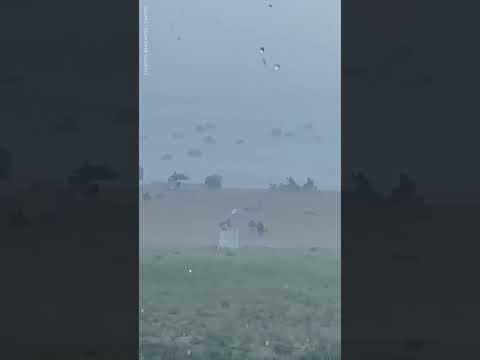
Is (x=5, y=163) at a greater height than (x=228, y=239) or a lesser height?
greater

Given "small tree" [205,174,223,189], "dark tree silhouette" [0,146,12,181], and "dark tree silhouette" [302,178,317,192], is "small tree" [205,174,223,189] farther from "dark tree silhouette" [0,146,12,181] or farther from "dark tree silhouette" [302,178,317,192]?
"dark tree silhouette" [0,146,12,181]

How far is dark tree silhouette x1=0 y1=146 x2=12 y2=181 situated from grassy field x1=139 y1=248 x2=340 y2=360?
4.04 metres

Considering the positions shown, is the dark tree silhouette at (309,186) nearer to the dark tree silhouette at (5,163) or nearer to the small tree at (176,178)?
the small tree at (176,178)

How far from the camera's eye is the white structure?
22.9ft

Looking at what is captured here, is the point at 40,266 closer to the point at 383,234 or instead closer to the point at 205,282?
the point at 383,234

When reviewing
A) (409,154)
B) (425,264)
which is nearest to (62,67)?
(409,154)

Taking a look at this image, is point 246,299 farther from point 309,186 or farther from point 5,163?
point 5,163

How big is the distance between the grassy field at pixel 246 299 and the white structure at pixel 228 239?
0.09m

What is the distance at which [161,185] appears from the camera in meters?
6.75

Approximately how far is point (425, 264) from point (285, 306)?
4.75 m

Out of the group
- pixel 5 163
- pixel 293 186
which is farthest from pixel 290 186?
pixel 5 163

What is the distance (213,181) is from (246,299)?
1.33 m

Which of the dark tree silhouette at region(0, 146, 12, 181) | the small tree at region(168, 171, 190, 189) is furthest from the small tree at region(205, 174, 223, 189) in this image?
the dark tree silhouette at region(0, 146, 12, 181)

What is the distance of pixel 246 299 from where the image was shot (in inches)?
265
